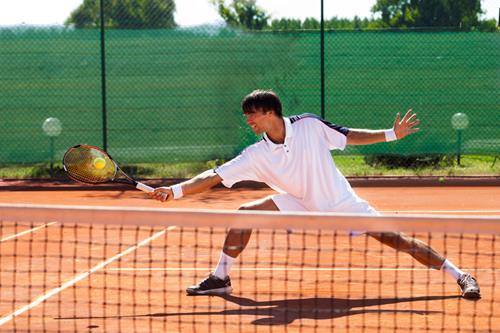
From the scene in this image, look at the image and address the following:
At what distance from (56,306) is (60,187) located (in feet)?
21.3

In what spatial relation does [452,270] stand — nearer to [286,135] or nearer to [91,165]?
[286,135]

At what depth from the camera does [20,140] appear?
40.6 feet

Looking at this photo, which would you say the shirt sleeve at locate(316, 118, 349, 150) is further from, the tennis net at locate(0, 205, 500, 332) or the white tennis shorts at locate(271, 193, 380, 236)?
the tennis net at locate(0, 205, 500, 332)

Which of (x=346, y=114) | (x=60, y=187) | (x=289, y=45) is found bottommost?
(x=60, y=187)

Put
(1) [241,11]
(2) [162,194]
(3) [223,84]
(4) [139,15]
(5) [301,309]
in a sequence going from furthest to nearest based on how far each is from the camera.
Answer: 1. (1) [241,11]
2. (4) [139,15]
3. (3) [223,84]
4. (2) [162,194]
5. (5) [301,309]

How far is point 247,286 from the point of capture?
5848 mm

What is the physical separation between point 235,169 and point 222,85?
679 cm

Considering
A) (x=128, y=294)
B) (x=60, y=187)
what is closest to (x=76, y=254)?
(x=128, y=294)

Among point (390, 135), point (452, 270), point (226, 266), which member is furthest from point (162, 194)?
point (452, 270)

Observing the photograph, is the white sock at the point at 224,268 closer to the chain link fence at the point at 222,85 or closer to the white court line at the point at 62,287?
the white court line at the point at 62,287

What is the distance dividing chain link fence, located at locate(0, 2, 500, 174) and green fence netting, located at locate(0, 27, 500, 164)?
0.04 ft

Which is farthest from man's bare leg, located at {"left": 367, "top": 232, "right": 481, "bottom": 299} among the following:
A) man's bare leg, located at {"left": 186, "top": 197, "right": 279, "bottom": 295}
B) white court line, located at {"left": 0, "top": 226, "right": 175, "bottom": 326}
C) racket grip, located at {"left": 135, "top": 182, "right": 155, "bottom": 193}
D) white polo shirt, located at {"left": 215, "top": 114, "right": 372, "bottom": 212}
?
white court line, located at {"left": 0, "top": 226, "right": 175, "bottom": 326}

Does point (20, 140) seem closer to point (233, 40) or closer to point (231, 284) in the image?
point (233, 40)

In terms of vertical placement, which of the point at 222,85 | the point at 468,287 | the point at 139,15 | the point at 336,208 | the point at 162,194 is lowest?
the point at 468,287
